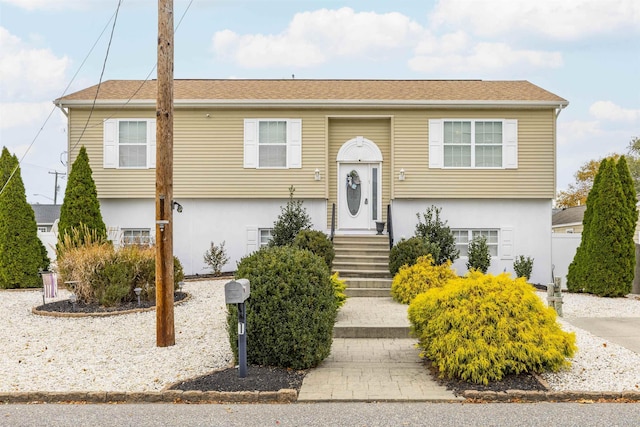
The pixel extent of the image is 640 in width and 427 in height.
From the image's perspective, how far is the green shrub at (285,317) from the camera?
6.55 meters

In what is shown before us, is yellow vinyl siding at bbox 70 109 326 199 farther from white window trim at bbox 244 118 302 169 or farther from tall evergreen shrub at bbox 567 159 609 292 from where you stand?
tall evergreen shrub at bbox 567 159 609 292

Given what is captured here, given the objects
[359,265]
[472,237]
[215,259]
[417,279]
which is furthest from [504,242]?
[215,259]

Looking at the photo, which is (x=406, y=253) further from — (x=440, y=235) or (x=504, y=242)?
(x=504, y=242)

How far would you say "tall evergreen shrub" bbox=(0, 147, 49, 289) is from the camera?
14.2 meters

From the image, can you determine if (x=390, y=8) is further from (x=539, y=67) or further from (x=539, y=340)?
(x=539, y=340)

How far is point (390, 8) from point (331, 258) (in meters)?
6.53

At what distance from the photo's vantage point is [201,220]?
16047 millimetres

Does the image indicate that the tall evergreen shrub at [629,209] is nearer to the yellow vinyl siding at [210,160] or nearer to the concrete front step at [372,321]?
the concrete front step at [372,321]

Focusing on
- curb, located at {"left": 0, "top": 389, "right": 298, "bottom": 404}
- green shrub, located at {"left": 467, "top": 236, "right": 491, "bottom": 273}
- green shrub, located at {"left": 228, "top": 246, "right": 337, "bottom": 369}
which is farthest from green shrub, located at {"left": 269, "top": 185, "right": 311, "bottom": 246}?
curb, located at {"left": 0, "top": 389, "right": 298, "bottom": 404}

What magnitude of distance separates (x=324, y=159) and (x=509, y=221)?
527cm

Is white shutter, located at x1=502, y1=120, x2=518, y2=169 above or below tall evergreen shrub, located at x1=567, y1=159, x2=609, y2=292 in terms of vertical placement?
above

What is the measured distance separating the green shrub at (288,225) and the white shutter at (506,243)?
206 inches

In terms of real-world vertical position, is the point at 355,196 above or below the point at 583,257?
above

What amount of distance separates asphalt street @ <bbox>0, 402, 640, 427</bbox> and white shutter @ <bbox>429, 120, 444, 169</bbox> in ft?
34.4
